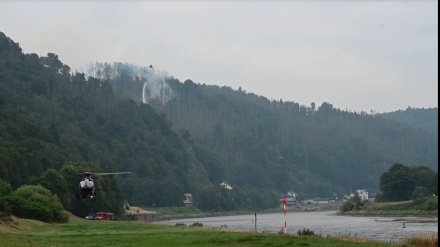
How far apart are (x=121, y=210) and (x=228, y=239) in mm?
81519

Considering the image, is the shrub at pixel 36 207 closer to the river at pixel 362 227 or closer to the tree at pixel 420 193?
the river at pixel 362 227

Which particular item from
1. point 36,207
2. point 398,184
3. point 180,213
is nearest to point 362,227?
point 36,207

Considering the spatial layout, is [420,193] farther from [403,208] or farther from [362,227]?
[362,227]

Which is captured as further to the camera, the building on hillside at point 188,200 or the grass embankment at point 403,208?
the building on hillside at point 188,200

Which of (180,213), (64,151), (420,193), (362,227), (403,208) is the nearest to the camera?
(362,227)

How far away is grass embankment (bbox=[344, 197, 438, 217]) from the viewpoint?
118244 mm

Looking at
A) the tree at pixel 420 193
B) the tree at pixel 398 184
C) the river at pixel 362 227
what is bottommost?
the river at pixel 362 227

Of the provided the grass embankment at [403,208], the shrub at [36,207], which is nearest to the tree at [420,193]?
the grass embankment at [403,208]

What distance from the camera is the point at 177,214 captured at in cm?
16688

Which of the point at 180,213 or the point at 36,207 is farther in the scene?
the point at 180,213

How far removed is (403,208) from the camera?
12838cm

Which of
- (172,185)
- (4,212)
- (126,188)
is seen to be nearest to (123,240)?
(4,212)

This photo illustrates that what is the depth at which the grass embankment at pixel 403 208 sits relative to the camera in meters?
118

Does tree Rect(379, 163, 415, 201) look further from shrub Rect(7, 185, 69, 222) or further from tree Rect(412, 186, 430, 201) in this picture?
shrub Rect(7, 185, 69, 222)
